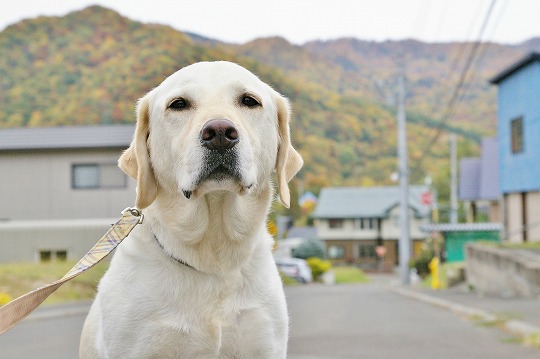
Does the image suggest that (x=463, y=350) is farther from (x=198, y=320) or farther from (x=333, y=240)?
(x=333, y=240)

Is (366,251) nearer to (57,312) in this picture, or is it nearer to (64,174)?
(64,174)

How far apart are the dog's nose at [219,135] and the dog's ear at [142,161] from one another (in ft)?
1.48

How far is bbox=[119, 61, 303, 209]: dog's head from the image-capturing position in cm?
331

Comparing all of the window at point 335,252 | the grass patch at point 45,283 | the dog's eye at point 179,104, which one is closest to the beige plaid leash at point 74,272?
the dog's eye at point 179,104

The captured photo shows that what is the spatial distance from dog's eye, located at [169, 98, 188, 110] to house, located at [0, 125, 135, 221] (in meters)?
29.2

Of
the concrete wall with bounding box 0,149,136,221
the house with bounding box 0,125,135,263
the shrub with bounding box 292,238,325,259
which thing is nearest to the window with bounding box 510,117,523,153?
the house with bounding box 0,125,135,263

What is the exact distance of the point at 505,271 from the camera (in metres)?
18.2

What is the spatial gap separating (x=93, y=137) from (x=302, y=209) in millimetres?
84647

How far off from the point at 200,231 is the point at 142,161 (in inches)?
16.9

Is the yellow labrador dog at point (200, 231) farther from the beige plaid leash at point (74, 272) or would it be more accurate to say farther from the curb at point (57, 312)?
the curb at point (57, 312)

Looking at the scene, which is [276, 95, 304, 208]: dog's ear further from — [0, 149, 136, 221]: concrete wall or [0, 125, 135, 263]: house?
[0, 149, 136, 221]: concrete wall

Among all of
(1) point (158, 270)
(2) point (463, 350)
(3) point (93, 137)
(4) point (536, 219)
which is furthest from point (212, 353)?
(3) point (93, 137)

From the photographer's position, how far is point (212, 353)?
3.40 m

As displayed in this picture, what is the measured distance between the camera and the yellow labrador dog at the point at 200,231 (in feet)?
11.1
